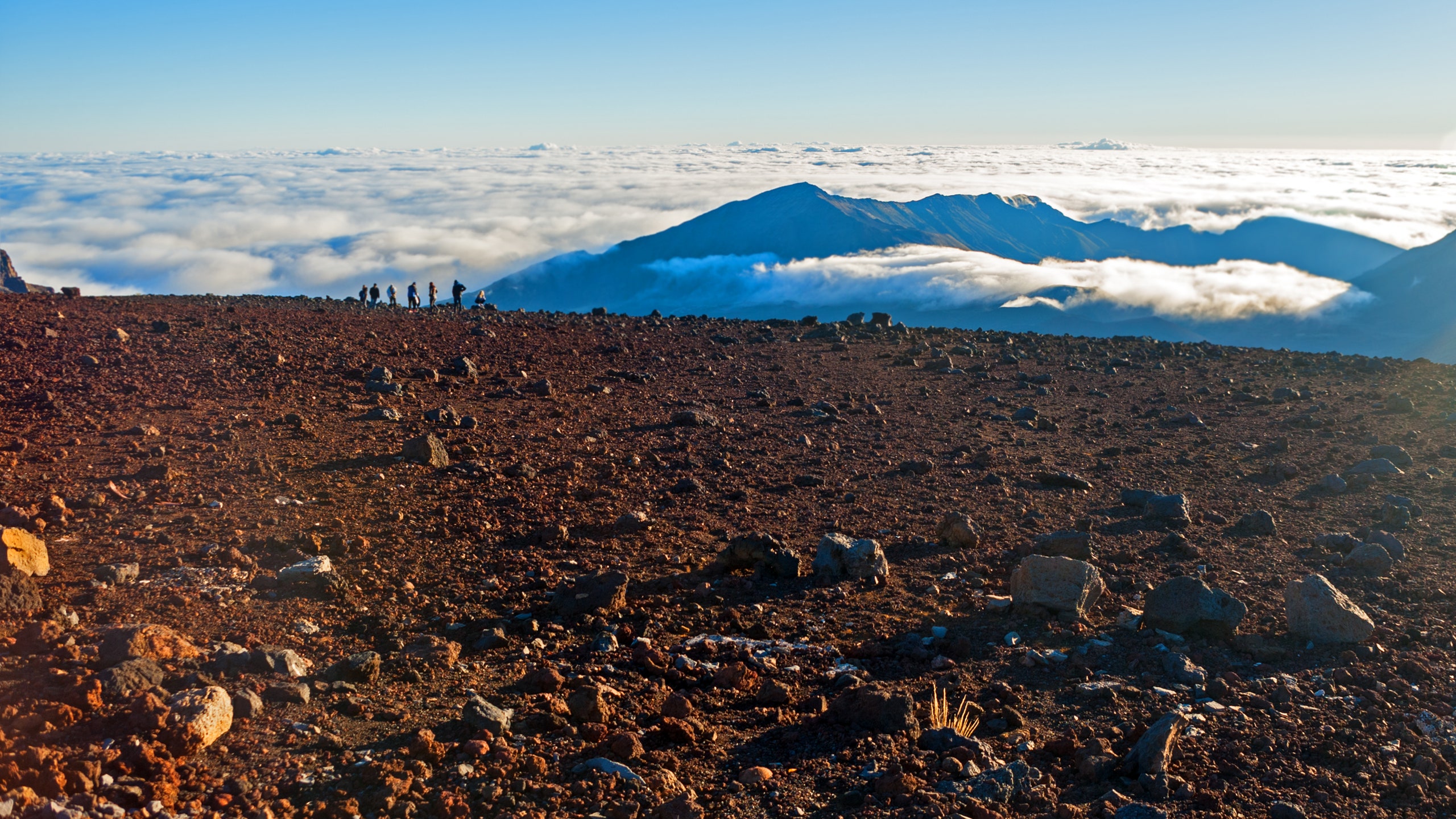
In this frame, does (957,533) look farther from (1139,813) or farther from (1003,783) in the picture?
(1139,813)

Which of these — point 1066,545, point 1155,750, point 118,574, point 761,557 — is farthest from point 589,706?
point 1066,545

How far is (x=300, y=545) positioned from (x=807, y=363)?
13.1 metres

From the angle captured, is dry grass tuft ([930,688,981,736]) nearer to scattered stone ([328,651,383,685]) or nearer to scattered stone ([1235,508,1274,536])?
scattered stone ([328,651,383,685])

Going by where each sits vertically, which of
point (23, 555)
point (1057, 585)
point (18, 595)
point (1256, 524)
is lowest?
point (1256, 524)

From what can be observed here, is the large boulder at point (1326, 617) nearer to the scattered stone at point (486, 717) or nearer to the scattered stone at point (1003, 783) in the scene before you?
the scattered stone at point (1003, 783)

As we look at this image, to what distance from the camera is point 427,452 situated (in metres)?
10.1

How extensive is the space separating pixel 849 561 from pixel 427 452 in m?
5.13

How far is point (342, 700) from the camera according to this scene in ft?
16.4

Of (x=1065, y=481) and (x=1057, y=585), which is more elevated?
(x=1057, y=585)

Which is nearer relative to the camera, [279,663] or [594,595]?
[279,663]

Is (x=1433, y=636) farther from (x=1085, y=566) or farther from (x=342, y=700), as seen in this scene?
(x=342, y=700)

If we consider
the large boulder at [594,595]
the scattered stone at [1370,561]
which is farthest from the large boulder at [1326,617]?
the large boulder at [594,595]

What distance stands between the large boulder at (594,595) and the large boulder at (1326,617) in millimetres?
4980

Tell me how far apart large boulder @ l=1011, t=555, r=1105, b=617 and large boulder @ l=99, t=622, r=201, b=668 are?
5.65m
